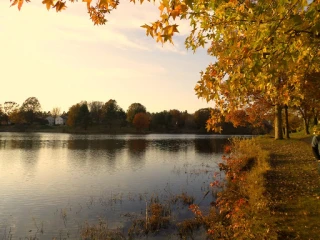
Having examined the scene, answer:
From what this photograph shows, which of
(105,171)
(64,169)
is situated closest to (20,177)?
(64,169)

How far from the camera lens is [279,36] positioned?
6.27 meters

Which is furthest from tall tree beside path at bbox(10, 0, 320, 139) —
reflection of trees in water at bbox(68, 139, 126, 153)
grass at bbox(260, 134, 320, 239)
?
reflection of trees in water at bbox(68, 139, 126, 153)

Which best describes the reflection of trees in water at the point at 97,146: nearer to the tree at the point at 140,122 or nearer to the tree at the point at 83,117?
the tree at the point at 83,117

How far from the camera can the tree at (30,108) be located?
118m

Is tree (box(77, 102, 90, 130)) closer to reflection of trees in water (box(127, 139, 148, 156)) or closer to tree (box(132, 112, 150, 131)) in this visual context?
tree (box(132, 112, 150, 131))

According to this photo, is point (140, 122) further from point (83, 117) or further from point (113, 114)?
point (83, 117)

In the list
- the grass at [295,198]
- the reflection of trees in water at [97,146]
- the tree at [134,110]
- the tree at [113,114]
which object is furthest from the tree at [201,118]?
the grass at [295,198]

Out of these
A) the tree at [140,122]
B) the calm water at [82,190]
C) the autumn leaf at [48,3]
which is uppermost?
the tree at [140,122]

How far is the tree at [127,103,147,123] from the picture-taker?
126 m

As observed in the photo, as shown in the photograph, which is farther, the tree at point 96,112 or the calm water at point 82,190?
the tree at point 96,112

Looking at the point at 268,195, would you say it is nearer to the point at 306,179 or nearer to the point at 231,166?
the point at 306,179

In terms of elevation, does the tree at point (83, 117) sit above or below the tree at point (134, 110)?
below

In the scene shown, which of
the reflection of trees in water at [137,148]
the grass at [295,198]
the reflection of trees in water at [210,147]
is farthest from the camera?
the reflection of trees in water at [210,147]

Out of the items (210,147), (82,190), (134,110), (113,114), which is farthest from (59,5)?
(134,110)
